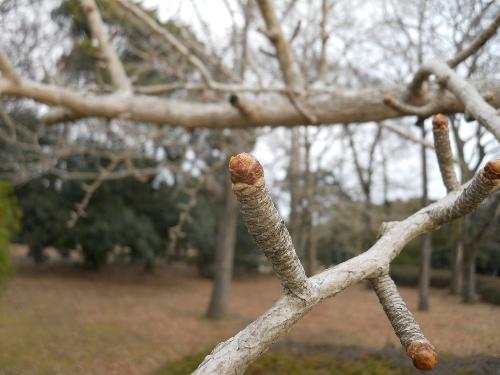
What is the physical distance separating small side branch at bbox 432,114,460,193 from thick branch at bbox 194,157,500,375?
213mm

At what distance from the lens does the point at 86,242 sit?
13.0m

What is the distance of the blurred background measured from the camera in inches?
143

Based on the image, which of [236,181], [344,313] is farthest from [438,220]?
[344,313]

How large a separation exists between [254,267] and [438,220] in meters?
16.2

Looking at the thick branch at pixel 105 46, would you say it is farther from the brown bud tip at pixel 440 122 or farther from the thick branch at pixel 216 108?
the brown bud tip at pixel 440 122

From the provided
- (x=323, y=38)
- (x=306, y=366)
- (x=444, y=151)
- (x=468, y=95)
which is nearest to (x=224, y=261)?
(x=306, y=366)

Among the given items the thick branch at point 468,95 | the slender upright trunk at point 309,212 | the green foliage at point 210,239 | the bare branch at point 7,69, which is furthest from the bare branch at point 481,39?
the green foliage at point 210,239

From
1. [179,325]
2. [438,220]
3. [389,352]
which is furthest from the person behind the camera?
[179,325]

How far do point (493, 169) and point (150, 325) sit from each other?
23.3 ft

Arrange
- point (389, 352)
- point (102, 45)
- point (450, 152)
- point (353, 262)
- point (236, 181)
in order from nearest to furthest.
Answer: point (236, 181) → point (353, 262) → point (450, 152) → point (389, 352) → point (102, 45)

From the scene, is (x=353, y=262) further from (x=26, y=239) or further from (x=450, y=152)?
(x=26, y=239)

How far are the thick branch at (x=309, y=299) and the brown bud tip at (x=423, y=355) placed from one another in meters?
0.24

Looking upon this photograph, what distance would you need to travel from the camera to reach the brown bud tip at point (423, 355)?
1018mm

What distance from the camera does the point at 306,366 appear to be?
3500 millimetres
